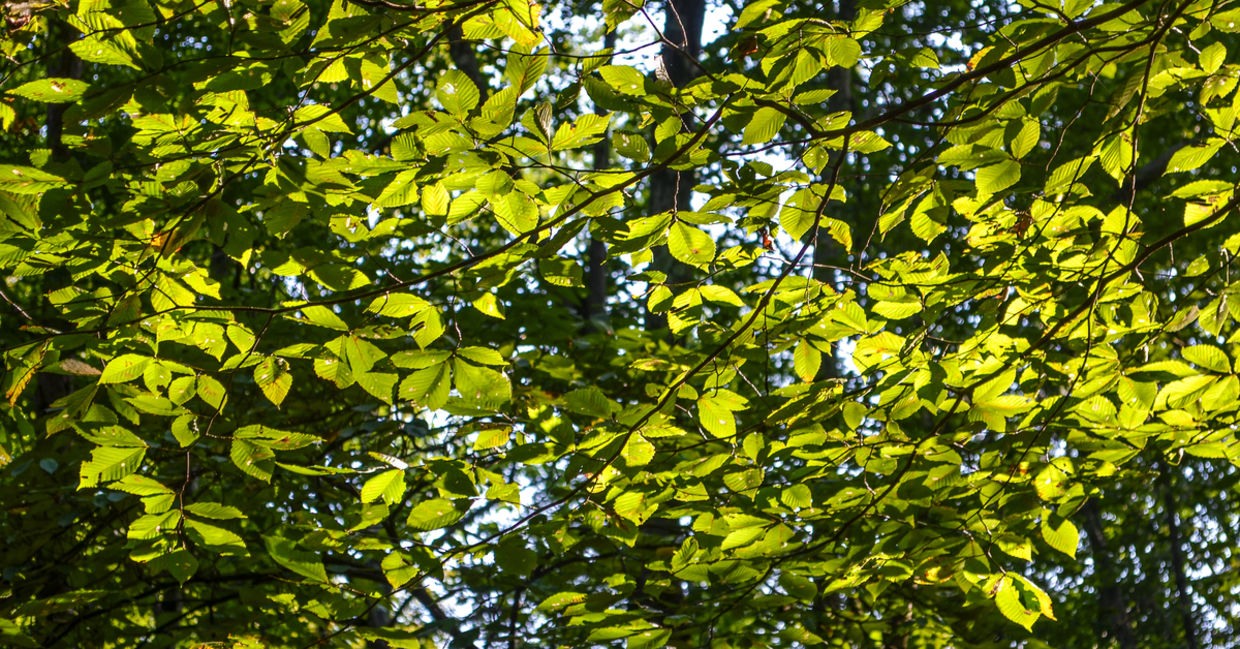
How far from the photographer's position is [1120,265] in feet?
8.03

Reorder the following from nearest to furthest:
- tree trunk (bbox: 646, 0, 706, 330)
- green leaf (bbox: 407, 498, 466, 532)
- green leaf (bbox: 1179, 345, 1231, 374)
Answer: green leaf (bbox: 1179, 345, 1231, 374) → green leaf (bbox: 407, 498, 466, 532) → tree trunk (bbox: 646, 0, 706, 330)

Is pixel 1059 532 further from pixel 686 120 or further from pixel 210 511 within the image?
pixel 686 120

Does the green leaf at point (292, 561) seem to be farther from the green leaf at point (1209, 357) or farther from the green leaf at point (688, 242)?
the green leaf at point (1209, 357)

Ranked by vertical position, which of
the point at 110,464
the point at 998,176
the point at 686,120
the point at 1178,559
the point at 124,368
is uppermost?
the point at 686,120

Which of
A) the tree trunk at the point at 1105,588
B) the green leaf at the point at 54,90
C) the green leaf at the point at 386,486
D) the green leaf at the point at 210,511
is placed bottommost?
the green leaf at the point at 210,511

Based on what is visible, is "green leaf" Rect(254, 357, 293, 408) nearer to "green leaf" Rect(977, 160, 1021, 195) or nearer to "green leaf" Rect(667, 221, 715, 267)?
"green leaf" Rect(667, 221, 715, 267)

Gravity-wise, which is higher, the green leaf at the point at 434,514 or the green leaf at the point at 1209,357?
the green leaf at the point at 1209,357

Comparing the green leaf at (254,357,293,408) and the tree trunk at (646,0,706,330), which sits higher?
the tree trunk at (646,0,706,330)

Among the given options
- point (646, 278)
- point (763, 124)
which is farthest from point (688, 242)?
point (646, 278)

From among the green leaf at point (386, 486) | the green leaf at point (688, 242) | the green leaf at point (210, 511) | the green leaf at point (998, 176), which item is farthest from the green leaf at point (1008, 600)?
the green leaf at point (210, 511)

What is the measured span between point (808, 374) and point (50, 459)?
3011mm

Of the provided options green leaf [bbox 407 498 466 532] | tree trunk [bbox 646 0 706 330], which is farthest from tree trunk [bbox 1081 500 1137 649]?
green leaf [bbox 407 498 466 532]

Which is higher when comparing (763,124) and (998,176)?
(998,176)

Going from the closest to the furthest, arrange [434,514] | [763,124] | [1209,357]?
[763,124] → [1209,357] → [434,514]
